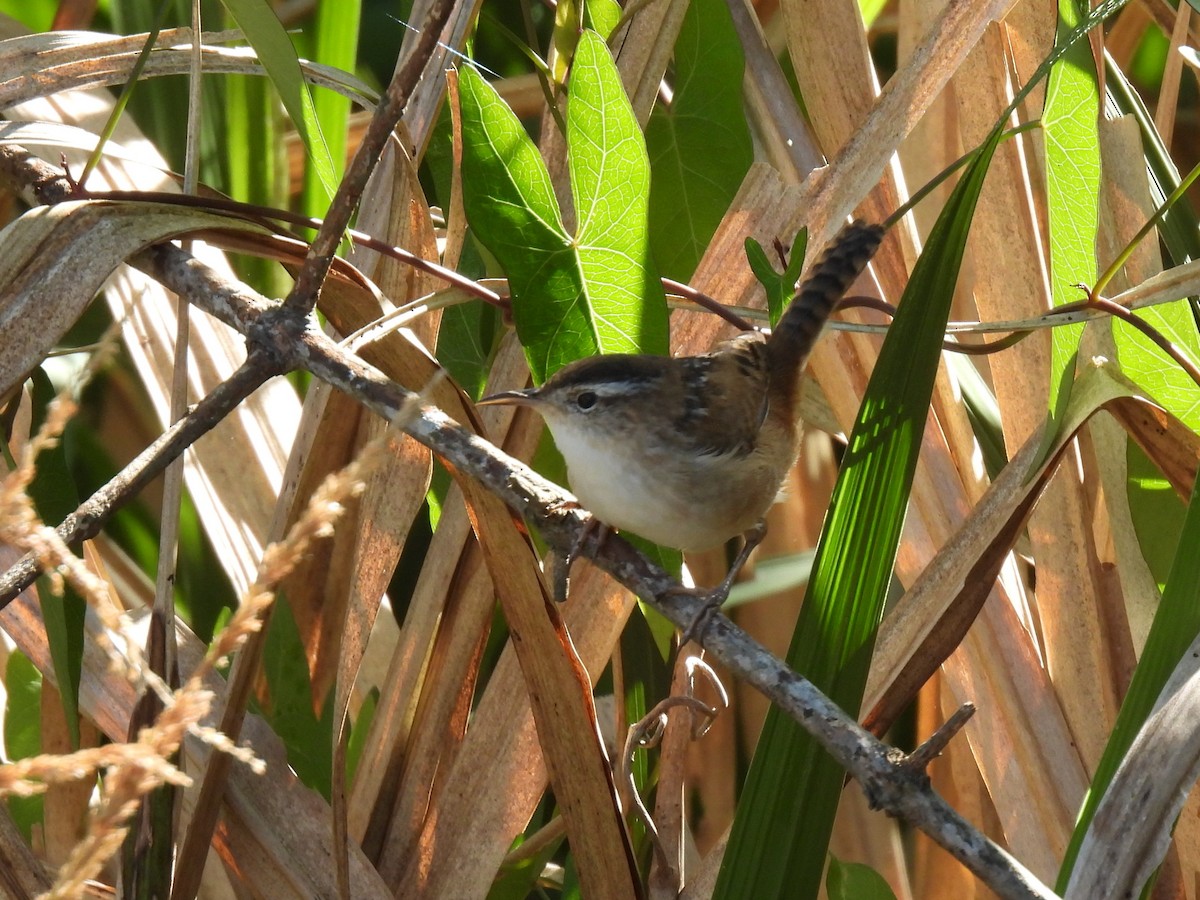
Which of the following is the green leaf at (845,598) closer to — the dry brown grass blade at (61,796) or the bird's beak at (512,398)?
the bird's beak at (512,398)

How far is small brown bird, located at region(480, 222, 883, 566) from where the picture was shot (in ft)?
5.87

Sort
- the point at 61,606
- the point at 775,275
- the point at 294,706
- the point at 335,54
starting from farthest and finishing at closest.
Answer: the point at 335,54 → the point at 294,706 → the point at 775,275 → the point at 61,606

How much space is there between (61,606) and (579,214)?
962 millimetres

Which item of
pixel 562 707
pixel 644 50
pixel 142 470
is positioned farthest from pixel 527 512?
pixel 644 50

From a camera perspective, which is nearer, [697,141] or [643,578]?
[643,578]

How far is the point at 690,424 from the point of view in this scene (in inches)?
75.9

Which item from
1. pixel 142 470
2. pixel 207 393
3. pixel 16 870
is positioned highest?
pixel 142 470

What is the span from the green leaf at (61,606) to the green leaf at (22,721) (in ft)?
1.86

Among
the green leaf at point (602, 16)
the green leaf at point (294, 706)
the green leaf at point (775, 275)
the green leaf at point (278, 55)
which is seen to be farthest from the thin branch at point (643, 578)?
the green leaf at point (602, 16)

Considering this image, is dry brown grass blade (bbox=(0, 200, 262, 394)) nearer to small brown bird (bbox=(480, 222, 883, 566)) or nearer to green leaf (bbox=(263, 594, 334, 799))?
small brown bird (bbox=(480, 222, 883, 566))

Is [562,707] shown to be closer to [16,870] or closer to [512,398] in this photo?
[512,398]

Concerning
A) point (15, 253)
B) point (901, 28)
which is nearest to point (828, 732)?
point (15, 253)

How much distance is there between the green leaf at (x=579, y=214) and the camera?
1.67m

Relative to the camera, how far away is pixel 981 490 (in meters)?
2.31
